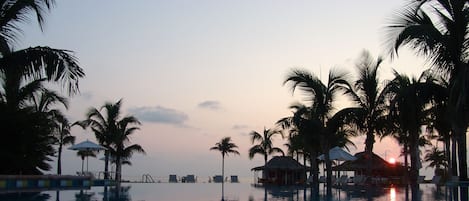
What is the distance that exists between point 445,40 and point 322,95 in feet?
23.4

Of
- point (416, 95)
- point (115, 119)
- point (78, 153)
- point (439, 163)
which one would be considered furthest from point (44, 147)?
point (439, 163)

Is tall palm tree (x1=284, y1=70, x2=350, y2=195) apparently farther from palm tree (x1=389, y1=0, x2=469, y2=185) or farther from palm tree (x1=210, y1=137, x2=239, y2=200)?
palm tree (x1=210, y1=137, x2=239, y2=200)

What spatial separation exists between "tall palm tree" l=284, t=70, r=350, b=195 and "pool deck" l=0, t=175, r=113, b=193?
24.4ft

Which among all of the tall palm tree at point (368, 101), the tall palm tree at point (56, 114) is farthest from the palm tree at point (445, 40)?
the tall palm tree at point (56, 114)

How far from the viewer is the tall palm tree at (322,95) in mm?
18531

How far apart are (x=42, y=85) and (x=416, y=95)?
13211 mm

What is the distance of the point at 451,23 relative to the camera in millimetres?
12086

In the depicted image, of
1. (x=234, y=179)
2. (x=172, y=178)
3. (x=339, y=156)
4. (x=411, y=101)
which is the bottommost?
(x=234, y=179)

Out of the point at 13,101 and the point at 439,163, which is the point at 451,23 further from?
the point at 439,163

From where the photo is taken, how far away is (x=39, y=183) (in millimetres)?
15258

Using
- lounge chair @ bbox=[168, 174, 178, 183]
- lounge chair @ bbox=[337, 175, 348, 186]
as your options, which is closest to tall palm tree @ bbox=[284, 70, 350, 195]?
lounge chair @ bbox=[337, 175, 348, 186]

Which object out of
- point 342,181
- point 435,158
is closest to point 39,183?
point 342,181

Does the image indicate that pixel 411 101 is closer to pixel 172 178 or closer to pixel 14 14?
pixel 14 14

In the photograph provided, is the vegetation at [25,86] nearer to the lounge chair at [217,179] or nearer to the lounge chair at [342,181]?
the lounge chair at [342,181]
